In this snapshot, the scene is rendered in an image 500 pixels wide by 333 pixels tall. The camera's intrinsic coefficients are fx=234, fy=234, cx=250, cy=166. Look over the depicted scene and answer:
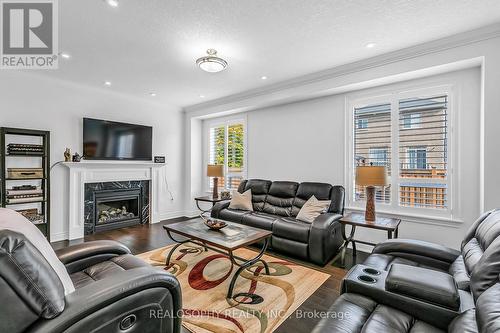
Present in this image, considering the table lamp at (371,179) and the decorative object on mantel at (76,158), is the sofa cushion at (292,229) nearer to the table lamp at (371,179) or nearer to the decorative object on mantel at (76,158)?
the table lamp at (371,179)

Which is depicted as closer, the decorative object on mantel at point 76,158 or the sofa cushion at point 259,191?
the decorative object on mantel at point 76,158

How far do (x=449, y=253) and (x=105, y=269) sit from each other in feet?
9.23

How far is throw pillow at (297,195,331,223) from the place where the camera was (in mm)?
3487

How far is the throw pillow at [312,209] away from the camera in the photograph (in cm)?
349

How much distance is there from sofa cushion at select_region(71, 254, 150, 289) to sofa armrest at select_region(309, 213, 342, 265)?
6.76 ft

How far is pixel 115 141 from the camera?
4.70m

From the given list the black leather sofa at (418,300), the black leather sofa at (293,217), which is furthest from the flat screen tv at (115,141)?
the black leather sofa at (418,300)

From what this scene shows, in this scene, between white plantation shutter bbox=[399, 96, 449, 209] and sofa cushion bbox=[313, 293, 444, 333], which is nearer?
sofa cushion bbox=[313, 293, 444, 333]

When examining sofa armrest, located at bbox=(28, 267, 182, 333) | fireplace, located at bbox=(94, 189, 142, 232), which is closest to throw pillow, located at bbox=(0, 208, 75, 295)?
sofa armrest, located at bbox=(28, 267, 182, 333)

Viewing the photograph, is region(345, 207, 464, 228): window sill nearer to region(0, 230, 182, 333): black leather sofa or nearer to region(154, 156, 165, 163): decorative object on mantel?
region(0, 230, 182, 333): black leather sofa

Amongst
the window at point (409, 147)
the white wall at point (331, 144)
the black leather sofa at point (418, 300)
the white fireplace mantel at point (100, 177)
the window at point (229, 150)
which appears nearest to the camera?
the black leather sofa at point (418, 300)

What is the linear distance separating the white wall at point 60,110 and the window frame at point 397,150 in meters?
4.21

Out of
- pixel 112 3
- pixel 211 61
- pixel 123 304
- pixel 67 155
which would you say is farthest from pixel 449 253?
pixel 67 155

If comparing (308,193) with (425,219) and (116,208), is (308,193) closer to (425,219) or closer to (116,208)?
(425,219)
